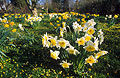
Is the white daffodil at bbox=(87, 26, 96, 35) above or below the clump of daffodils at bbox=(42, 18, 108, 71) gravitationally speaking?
above

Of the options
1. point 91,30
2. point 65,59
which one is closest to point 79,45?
point 91,30

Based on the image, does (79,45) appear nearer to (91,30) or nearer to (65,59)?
(91,30)

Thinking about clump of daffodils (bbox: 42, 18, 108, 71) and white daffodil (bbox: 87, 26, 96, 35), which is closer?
clump of daffodils (bbox: 42, 18, 108, 71)

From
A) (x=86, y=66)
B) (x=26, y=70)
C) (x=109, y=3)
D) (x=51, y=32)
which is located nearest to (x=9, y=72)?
(x=26, y=70)

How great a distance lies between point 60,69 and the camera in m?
2.02

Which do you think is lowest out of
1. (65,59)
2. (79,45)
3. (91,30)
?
(65,59)

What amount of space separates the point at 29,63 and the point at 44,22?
145 inches

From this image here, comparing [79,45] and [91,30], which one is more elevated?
[91,30]

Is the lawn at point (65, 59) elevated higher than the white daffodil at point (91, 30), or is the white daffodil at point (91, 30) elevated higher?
the white daffodil at point (91, 30)

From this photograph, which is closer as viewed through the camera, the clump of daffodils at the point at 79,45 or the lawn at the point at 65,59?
the clump of daffodils at the point at 79,45

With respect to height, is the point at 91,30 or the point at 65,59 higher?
the point at 91,30

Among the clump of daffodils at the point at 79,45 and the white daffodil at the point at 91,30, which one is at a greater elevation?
the white daffodil at the point at 91,30

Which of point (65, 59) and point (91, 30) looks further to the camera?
point (65, 59)

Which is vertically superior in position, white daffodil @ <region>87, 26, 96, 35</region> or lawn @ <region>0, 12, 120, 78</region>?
white daffodil @ <region>87, 26, 96, 35</region>
